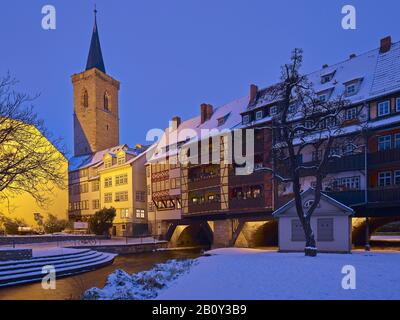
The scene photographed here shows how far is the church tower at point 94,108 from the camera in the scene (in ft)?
241

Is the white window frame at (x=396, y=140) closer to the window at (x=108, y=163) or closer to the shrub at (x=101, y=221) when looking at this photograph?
the shrub at (x=101, y=221)

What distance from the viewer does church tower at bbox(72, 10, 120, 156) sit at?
73438 millimetres

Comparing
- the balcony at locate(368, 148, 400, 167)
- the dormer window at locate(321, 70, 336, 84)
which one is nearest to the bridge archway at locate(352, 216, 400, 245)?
the balcony at locate(368, 148, 400, 167)

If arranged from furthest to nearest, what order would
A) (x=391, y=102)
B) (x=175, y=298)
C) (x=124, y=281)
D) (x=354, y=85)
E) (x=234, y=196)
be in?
(x=234, y=196)
(x=354, y=85)
(x=391, y=102)
(x=124, y=281)
(x=175, y=298)

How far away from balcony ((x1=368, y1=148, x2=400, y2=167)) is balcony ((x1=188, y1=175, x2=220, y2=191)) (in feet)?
49.9

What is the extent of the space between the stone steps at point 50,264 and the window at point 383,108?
22.9m

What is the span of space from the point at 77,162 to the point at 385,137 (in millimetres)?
55983

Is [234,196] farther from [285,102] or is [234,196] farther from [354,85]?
[285,102]

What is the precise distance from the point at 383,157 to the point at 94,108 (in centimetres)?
5987

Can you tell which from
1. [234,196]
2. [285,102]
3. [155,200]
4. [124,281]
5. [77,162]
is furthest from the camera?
[77,162]

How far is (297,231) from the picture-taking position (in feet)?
82.9

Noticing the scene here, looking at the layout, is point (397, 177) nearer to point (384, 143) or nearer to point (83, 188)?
point (384, 143)

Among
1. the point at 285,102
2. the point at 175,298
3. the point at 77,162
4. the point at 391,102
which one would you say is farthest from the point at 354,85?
the point at 77,162

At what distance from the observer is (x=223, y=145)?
37.4m
